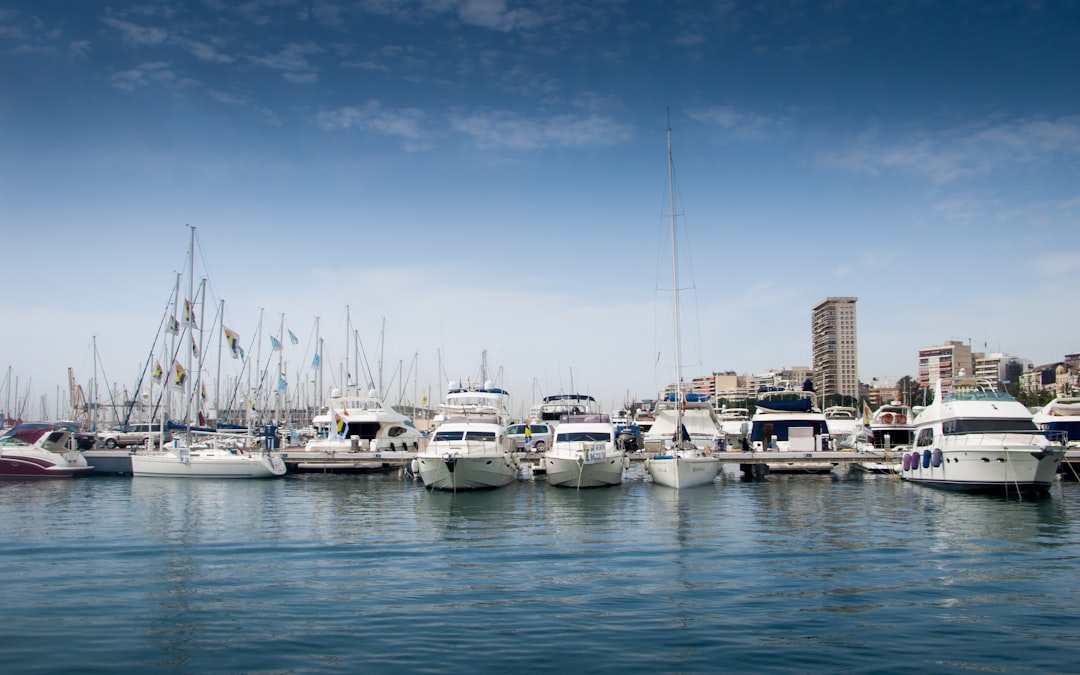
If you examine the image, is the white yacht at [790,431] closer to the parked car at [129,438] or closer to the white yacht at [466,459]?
the white yacht at [466,459]

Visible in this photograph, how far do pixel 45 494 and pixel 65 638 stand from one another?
1160 inches

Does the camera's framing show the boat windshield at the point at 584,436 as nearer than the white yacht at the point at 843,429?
Yes

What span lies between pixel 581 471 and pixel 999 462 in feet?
61.8

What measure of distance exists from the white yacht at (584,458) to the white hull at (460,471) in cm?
312

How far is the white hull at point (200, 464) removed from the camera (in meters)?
46.8

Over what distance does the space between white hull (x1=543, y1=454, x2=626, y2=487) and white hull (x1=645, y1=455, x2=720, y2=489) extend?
7.16 feet

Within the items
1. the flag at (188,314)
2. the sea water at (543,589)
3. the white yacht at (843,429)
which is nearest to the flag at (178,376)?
the flag at (188,314)

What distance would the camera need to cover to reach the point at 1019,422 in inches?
1421

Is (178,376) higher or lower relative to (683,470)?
higher

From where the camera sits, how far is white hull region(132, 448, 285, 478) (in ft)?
154

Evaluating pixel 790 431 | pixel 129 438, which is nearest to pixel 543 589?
pixel 790 431

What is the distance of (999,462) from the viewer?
3394 centimetres

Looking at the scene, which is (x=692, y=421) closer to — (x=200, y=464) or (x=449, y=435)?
(x=449, y=435)

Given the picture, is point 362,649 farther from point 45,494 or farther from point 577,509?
point 45,494
